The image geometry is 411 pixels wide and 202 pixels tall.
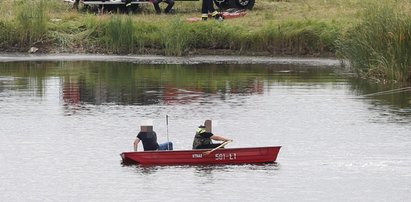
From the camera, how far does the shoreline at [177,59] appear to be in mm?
59094

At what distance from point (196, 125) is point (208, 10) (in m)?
25.2

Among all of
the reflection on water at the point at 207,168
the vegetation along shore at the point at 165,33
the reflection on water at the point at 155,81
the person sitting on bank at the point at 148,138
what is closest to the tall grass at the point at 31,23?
the vegetation along shore at the point at 165,33

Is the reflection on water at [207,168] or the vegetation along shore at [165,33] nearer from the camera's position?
the reflection on water at [207,168]

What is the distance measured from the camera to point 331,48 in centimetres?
6119

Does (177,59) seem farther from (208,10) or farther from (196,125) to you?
(196,125)

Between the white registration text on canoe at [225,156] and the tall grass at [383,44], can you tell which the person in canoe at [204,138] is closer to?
the white registration text on canoe at [225,156]

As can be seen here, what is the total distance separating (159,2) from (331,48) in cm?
999

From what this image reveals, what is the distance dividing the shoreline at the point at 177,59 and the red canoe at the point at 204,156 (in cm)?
2582

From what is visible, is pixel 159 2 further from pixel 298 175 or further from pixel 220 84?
pixel 298 175

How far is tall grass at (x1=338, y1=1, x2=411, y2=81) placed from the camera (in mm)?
47688

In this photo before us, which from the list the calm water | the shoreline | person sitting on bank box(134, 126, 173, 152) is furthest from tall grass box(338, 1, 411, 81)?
person sitting on bank box(134, 126, 173, 152)

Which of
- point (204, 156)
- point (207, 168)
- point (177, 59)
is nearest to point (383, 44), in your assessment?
point (177, 59)

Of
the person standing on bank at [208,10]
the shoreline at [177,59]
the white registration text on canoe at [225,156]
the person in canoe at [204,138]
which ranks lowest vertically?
the white registration text on canoe at [225,156]

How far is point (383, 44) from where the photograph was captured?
48.5 meters
